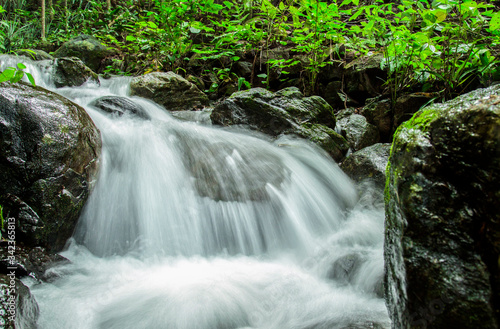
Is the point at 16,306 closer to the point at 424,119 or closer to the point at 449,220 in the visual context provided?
the point at 449,220

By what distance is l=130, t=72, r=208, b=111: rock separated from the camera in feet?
19.4

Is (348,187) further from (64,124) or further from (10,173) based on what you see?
(10,173)

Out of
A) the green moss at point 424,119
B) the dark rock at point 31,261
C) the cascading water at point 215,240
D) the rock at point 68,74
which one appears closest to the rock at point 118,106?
the cascading water at point 215,240

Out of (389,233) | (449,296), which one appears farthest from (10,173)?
(449,296)

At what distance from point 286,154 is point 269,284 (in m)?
2.06

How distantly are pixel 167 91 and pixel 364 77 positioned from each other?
384 centimetres

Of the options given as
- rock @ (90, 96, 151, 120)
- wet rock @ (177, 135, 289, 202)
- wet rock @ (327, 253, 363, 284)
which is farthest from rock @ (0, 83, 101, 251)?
wet rock @ (327, 253, 363, 284)

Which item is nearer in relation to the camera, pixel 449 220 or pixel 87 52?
pixel 449 220

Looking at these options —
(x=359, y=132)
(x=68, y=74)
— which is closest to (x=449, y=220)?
(x=359, y=132)

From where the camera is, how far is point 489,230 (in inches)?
39.8

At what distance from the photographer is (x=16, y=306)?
1.51 meters

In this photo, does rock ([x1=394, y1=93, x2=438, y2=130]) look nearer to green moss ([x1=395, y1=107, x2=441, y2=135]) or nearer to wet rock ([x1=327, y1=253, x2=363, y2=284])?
wet rock ([x1=327, y1=253, x2=363, y2=284])

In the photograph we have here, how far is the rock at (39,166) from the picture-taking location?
2.28 m

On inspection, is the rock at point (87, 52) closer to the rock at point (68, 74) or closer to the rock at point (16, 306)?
the rock at point (68, 74)
